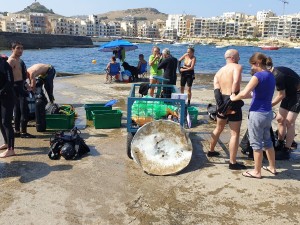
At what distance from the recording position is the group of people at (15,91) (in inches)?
210

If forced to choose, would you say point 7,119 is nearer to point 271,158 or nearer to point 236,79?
point 236,79

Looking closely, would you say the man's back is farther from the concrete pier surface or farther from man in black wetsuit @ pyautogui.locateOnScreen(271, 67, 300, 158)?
the concrete pier surface

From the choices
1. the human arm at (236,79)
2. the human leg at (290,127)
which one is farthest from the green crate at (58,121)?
the human leg at (290,127)

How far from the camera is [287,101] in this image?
223 inches

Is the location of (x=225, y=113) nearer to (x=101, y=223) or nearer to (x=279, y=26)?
(x=101, y=223)

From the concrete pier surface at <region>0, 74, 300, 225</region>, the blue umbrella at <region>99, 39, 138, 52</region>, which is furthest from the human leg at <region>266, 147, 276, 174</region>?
the blue umbrella at <region>99, 39, 138, 52</region>

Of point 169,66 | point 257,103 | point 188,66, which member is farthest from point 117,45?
point 257,103

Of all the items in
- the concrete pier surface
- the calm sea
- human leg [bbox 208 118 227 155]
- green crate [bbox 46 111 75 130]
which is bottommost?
the calm sea

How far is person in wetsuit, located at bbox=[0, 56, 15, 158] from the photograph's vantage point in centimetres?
527

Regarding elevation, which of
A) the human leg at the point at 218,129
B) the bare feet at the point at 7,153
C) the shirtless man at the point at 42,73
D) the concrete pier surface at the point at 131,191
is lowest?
the concrete pier surface at the point at 131,191

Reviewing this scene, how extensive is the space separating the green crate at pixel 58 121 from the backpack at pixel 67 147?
1219 mm

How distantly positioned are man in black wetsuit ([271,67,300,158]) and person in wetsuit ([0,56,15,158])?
4.27m

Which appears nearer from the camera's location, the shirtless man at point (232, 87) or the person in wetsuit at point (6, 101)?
the shirtless man at point (232, 87)

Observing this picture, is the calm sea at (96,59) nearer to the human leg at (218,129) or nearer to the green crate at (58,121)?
the green crate at (58,121)
